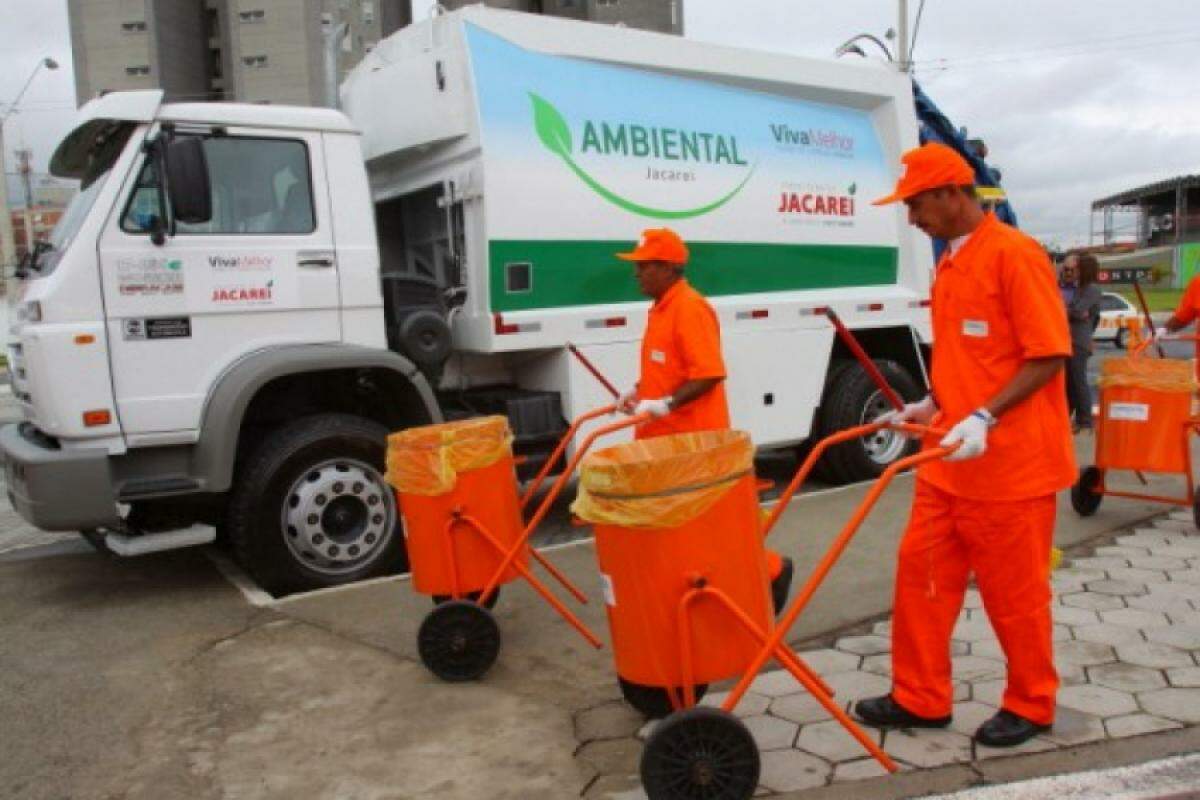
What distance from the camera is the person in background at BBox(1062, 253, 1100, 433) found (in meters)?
9.52

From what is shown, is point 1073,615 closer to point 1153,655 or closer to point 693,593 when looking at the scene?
point 1153,655

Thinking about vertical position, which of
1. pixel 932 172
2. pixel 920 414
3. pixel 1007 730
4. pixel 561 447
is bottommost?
pixel 1007 730

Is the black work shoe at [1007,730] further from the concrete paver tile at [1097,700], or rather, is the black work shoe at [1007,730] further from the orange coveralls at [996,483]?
the concrete paver tile at [1097,700]

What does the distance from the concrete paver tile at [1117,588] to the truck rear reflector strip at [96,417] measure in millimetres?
4735

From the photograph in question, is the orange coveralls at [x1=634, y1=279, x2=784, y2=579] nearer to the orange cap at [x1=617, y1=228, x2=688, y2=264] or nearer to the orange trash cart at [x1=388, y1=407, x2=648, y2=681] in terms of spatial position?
the orange cap at [x1=617, y1=228, x2=688, y2=264]

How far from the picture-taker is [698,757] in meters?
2.80

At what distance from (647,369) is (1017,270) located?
5.70 feet

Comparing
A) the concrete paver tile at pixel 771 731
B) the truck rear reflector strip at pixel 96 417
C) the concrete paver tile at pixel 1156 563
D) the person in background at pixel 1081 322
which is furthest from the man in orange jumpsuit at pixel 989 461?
the person in background at pixel 1081 322

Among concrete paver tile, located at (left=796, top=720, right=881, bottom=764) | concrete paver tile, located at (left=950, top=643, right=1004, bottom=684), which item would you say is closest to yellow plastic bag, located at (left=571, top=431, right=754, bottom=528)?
concrete paver tile, located at (left=796, top=720, right=881, bottom=764)

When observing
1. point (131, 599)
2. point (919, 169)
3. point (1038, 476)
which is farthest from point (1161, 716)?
point (131, 599)

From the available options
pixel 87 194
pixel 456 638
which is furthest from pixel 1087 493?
pixel 87 194

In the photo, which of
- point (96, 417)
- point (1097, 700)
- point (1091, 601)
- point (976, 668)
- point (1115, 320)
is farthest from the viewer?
point (1115, 320)

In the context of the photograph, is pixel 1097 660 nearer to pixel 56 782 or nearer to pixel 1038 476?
pixel 1038 476

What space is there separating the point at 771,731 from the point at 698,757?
736mm
